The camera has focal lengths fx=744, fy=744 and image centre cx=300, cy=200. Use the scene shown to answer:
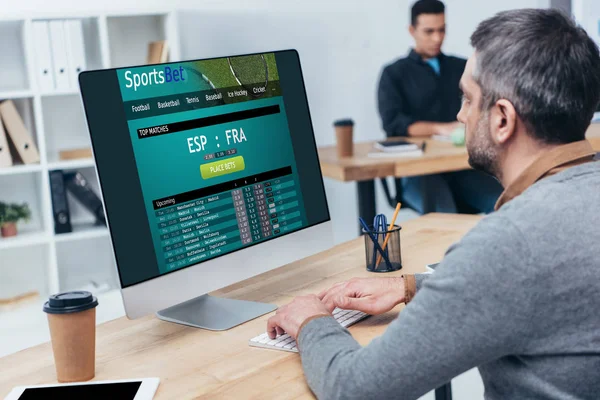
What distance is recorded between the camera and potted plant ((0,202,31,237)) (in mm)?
3465

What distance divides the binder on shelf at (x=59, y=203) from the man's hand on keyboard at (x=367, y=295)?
7.93 ft

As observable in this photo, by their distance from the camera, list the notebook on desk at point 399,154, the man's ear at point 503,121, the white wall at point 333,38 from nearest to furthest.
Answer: the man's ear at point 503,121, the notebook on desk at point 399,154, the white wall at point 333,38

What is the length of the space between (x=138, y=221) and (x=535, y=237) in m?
0.66

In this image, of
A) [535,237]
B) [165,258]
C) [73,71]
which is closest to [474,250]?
[535,237]

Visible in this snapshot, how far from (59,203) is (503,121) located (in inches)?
111

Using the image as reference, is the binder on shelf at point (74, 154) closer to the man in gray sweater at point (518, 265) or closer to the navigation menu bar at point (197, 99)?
the navigation menu bar at point (197, 99)

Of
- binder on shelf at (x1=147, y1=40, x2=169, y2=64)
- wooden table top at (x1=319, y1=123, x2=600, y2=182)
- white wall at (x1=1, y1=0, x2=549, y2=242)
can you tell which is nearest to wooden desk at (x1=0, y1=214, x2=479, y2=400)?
wooden table top at (x1=319, y1=123, x2=600, y2=182)

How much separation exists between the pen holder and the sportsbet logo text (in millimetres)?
545

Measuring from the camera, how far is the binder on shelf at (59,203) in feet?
11.4

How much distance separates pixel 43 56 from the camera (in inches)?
132

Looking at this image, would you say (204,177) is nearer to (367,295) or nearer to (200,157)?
(200,157)

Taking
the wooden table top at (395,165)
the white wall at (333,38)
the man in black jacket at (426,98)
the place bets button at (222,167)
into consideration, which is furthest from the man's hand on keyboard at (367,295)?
the white wall at (333,38)

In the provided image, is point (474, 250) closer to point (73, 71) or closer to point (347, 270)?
point (347, 270)

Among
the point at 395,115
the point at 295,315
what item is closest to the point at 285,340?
the point at 295,315
